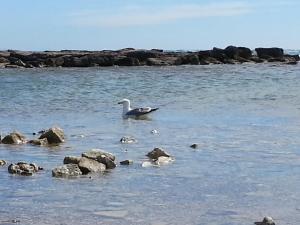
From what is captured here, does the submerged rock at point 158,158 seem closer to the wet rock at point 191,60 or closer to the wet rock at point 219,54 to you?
the wet rock at point 191,60

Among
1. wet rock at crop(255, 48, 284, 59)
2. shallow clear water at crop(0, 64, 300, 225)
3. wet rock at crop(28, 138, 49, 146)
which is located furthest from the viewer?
wet rock at crop(255, 48, 284, 59)

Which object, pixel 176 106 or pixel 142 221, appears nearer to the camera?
pixel 142 221

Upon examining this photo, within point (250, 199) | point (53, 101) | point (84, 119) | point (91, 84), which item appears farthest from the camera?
point (91, 84)

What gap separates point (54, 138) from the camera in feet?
45.1

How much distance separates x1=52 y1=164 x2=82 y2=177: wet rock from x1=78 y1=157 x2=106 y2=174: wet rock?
93 millimetres

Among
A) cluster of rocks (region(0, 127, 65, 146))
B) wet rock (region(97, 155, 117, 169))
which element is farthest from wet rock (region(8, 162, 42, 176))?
cluster of rocks (region(0, 127, 65, 146))

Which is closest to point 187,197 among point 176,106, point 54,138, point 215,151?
point 215,151

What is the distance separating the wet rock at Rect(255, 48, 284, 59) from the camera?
2940 inches

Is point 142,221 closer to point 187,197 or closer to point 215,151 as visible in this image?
point 187,197

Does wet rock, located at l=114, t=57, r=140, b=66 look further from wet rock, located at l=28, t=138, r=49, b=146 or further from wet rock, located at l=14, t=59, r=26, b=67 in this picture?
wet rock, located at l=28, t=138, r=49, b=146

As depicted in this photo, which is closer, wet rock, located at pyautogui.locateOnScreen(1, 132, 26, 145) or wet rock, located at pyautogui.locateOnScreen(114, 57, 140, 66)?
wet rock, located at pyautogui.locateOnScreen(1, 132, 26, 145)

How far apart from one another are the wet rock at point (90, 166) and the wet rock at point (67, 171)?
0.09 metres

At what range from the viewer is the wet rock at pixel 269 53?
7469cm

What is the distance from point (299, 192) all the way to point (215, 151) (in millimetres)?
3684
